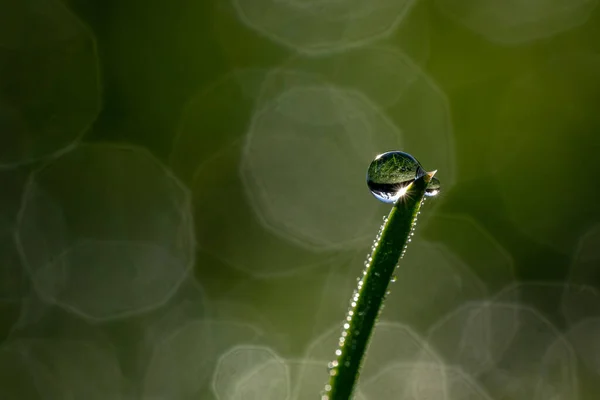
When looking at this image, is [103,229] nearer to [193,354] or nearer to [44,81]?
[193,354]

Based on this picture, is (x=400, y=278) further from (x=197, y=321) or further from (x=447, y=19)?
(x=447, y=19)

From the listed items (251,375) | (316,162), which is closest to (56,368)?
(251,375)

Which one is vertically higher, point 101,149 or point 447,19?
point 447,19

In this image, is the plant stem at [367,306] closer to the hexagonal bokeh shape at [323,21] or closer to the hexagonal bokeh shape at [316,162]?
the hexagonal bokeh shape at [316,162]

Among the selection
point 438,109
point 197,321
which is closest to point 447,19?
point 438,109

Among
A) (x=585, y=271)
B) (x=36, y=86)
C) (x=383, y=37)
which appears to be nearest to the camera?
(x=585, y=271)

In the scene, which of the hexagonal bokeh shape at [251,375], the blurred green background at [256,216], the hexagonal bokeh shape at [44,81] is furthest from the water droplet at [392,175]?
the hexagonal bokeh shape at [44,81]

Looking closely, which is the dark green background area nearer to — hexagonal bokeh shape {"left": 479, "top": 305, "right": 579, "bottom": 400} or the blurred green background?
the blurred green background
